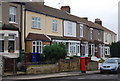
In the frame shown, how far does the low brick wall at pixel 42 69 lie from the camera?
21153 millimetres

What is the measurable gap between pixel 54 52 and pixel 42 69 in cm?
295

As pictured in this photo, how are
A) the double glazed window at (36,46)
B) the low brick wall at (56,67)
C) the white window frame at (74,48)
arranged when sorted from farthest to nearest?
the white window frame at (74,48), the double glazed window at (36,46), the low brick wall at (56,67)

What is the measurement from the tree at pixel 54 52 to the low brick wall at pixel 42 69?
1.39 meters

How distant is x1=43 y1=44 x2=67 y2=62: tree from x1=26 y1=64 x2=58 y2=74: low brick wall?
1388 mm

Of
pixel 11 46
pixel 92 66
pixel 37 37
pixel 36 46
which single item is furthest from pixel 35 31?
pixel 92 66

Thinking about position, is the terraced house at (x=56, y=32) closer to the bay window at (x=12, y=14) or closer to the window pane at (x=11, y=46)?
the bay window at (x=12, y=14)

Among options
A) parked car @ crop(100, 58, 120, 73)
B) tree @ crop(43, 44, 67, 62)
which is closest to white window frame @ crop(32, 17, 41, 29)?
tree @ crop(43, 44, 67, 62)

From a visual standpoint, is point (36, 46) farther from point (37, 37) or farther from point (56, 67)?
point (56, 67)

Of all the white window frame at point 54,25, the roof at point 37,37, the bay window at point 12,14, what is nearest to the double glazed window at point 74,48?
the white window frame at point 54,25

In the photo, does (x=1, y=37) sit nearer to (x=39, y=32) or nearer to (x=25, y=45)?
(x=25, y=45)

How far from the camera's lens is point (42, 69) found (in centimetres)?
2230

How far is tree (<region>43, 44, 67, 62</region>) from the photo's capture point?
24.7 meters

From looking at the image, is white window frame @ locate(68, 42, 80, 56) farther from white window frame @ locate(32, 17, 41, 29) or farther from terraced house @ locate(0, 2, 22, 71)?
terraced house @ locate(0, 2, 22, 71)

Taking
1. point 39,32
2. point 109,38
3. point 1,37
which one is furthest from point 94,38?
point 1,37
